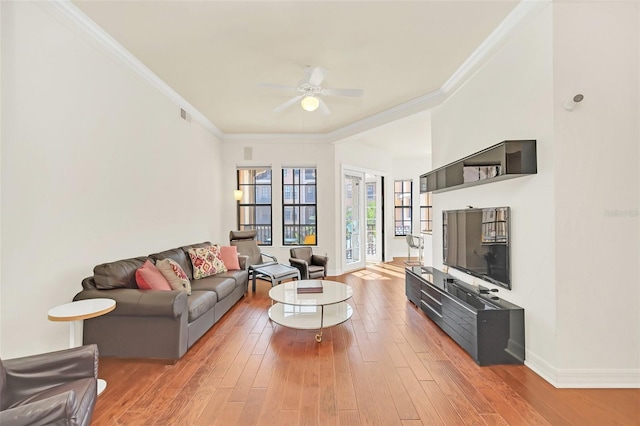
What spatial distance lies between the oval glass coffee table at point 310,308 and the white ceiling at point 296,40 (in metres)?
2.76

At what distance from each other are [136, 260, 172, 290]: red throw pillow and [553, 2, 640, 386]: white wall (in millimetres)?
3626

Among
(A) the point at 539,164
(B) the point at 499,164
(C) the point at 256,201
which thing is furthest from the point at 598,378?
(C) the point at 256,201

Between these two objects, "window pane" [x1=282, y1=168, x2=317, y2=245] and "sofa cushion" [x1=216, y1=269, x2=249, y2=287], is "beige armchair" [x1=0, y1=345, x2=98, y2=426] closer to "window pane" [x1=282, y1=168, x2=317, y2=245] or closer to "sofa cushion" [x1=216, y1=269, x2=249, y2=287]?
"sofa cushion" [x1=216, y1=269, x2=249, y2=287]

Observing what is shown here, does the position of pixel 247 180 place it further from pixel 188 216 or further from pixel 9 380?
pixel 9 380

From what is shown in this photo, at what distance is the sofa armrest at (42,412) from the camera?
1.16m

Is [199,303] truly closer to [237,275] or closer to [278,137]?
[237,275]

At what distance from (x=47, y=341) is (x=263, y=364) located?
5.80 ft

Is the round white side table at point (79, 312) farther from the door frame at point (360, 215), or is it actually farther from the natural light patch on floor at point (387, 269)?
the natural light patch on floor at point (387, 269)

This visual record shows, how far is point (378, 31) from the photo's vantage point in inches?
110

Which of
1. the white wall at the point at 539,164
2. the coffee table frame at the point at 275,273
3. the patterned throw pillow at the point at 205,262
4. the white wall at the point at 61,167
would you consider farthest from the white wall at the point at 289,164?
the white wall at the point at 539,164

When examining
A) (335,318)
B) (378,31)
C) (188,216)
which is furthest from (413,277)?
(188,216)

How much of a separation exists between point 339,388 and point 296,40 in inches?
128

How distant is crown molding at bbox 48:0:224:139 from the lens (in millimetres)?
2420

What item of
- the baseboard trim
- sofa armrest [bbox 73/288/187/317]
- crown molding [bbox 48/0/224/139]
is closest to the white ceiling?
crown molding [bbox 48/0/224/139]
